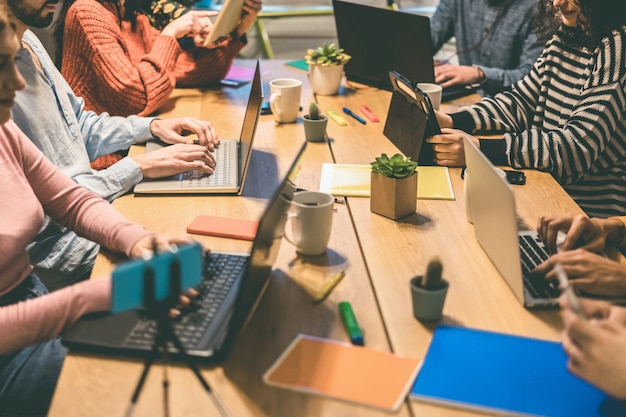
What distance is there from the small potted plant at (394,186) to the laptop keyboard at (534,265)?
26 centimetres

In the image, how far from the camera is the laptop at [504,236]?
116 centimetres

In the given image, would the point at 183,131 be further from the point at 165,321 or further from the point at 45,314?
the point at 165,321

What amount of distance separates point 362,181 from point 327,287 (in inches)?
21.6

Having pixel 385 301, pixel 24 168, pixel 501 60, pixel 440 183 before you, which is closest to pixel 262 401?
pixel 385 301

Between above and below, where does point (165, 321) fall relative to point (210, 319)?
above

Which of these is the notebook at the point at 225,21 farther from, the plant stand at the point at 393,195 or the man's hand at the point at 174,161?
the plant stand at the point at 393,195

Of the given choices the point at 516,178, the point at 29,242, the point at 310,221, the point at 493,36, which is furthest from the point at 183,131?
the point at 493,36

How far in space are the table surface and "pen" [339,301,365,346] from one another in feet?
0.04

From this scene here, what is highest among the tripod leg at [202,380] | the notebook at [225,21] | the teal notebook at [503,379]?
the notebook at [225,21]

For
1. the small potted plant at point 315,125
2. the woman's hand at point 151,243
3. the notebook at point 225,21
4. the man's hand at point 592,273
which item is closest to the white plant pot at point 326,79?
the notebook at point 225,21

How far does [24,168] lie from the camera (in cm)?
143

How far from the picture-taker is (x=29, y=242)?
1.37 metres

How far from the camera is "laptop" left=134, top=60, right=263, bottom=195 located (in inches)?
64.9

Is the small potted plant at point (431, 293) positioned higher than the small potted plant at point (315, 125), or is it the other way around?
the small potted plant at point (431, 293)
